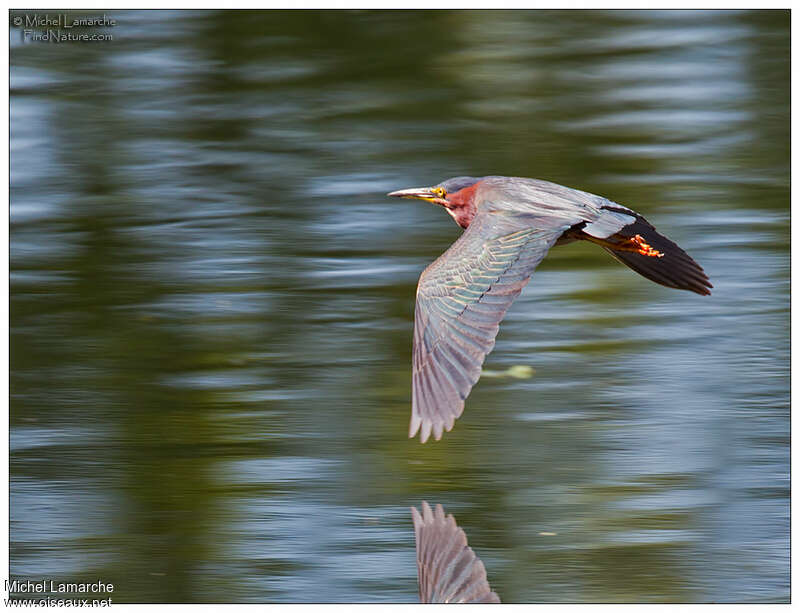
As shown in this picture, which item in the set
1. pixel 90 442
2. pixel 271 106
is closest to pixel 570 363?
pixel 90 442

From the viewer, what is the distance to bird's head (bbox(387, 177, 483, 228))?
5.78 metres

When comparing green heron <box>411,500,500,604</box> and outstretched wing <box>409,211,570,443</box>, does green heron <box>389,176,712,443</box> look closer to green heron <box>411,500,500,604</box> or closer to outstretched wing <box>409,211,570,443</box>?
outstretched wing <box>409,211,570,443</box>

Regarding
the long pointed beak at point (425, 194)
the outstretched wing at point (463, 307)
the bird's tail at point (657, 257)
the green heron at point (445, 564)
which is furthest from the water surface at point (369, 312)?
the outstretched wing at point (463, 307)

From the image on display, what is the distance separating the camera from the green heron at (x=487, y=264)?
171 inches

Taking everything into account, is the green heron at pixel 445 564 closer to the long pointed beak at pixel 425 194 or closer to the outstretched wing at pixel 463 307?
the outstretched wing at pixel 463 307

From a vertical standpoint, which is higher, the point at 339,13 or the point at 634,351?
the point at 339,13

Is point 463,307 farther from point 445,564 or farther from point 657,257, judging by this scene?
point 657,257

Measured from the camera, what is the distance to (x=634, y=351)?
6.07 m

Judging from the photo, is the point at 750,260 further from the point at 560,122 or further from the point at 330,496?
the point at 330,496

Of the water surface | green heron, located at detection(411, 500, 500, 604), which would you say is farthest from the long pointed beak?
green heron, located at detection(411, 500, 500, 604)

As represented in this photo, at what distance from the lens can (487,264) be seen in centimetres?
472

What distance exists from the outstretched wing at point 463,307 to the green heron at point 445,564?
445mm

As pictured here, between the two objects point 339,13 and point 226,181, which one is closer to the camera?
point 226,181

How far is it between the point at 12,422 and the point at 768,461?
340 centimetres
